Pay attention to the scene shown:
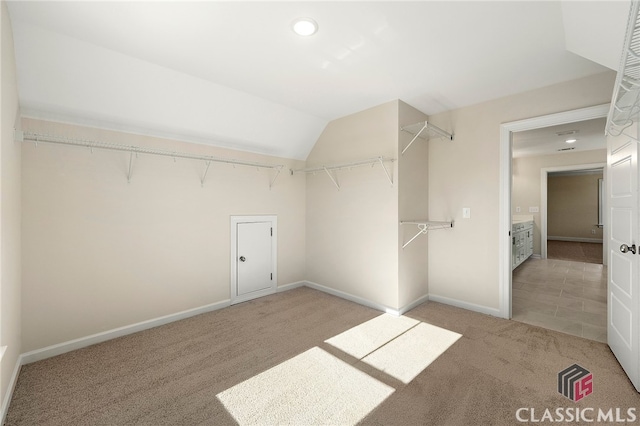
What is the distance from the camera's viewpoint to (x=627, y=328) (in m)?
2.01

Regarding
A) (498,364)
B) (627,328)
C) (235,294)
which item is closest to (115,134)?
(235,294)

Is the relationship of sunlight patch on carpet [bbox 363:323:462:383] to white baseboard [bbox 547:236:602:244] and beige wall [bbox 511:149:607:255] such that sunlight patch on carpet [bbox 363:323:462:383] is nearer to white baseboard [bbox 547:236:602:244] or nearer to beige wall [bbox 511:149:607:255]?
beige wall [bbox 511:149:607:255]

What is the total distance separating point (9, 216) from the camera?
1810 millimetres

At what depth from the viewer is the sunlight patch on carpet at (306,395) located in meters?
1.68

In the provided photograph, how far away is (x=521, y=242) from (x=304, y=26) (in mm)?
5679

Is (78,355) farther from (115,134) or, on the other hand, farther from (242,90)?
(242,90)

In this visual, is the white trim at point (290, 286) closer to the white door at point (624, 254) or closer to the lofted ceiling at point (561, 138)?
the white door at point (624, 254)

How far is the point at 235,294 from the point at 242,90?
2.41 metres

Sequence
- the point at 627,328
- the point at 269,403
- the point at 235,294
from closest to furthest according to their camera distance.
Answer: the point at 269,403 → the point at 627,328 → the point at 235,294

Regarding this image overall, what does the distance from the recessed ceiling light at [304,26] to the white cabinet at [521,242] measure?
15.9 ft

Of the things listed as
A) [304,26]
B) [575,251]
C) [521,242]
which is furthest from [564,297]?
[575,251]

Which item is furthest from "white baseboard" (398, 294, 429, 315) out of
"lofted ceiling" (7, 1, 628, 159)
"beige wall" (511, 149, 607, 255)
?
"beige wall" (511, 149, 607, 255)

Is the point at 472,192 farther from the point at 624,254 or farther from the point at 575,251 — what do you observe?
the point at 575,251

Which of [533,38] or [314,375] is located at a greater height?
[533,38]
